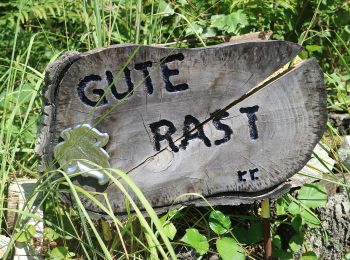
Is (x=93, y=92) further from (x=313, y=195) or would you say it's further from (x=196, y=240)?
(x=313, y=195)

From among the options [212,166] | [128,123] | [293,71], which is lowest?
[212,166]

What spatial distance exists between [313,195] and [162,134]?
576 millimetres

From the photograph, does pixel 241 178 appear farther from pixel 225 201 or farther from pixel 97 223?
pixel 97 223

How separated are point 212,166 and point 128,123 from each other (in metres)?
0.31

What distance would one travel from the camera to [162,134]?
2.49m

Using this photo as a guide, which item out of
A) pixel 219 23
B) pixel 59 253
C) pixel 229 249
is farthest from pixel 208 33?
pixel 59 253

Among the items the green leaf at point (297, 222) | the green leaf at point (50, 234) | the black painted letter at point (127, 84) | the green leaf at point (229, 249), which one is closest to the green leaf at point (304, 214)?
the green leaf at point (297, 222)

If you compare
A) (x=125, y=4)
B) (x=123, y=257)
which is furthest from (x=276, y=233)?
(x=125, y=4)

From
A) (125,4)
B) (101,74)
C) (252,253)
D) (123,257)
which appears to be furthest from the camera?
(125,4)

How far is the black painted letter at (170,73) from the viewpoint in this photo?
94.8 inches

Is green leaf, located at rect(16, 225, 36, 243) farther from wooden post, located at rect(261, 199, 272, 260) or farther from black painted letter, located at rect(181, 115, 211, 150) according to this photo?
wooden post, located at rect(261, 199, 272, 260)

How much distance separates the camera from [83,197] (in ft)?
8.30

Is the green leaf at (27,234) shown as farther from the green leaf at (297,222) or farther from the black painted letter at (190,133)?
the green leaf at (297,222)

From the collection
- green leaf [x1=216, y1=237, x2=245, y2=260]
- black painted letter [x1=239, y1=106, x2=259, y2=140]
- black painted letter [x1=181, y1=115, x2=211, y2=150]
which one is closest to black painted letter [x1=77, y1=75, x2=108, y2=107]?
black painted letter [x1=181, y1=115, x2=211, y2=150]
